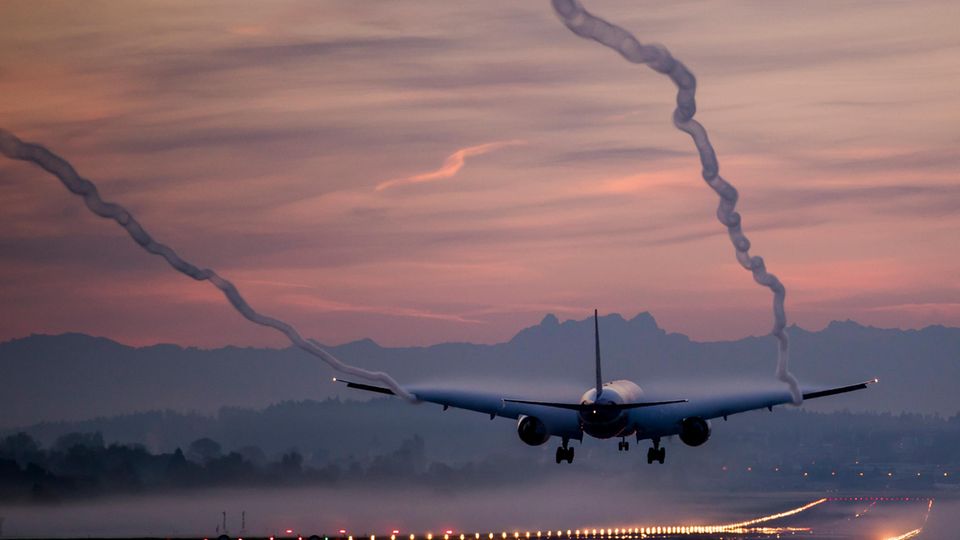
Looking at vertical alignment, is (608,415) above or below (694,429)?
below

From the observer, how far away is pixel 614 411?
387 ft

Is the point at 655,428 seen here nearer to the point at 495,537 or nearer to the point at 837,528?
the point at 495,537

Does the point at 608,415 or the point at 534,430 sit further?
the point at 534,430

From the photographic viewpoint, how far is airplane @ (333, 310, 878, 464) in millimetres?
118625

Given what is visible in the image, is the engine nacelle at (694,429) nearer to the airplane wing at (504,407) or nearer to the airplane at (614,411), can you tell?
the airplane at (614,411)

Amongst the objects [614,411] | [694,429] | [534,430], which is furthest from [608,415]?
[694,429]

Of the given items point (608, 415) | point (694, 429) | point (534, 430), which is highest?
point (534, 430)

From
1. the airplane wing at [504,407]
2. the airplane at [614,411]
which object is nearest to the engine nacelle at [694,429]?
the airplane at [614,411]

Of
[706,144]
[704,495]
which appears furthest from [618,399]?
[704,495]

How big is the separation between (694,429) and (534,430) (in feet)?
38.9

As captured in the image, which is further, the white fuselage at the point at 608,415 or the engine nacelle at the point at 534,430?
the engine nacelle at the point at 534,430

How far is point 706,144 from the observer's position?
10094 centimetres

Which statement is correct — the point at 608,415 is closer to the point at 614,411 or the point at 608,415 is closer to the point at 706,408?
the point at 614,411

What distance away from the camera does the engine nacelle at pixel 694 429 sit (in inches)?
4926
